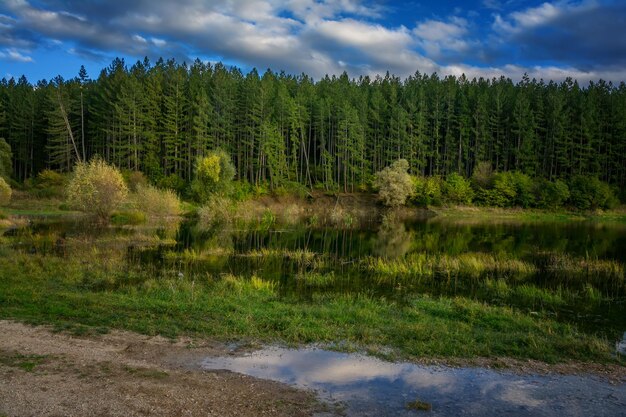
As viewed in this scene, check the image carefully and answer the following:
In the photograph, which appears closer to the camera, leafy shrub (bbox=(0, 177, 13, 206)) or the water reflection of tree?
the water reflection of tree

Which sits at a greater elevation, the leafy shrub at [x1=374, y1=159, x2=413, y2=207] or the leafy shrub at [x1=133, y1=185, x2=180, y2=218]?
the leafy shrub at [x1=374, y1=159, x2=413, y2=207]

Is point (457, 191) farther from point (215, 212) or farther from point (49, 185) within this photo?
point (49, 185)

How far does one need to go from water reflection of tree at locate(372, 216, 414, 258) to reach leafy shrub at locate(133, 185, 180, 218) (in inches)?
1008

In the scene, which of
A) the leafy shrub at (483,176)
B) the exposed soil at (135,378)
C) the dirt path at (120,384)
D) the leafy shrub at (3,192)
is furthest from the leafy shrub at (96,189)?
the leafy shrub at (483,176)

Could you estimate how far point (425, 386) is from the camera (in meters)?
12.0

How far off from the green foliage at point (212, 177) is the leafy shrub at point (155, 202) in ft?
20.0

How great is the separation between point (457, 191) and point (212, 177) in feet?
144

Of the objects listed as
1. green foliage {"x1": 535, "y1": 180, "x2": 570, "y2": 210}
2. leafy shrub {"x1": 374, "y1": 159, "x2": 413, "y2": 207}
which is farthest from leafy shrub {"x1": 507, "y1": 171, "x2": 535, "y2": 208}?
leafy shrub {"x1": 374, "y1": 159, "x2": 413, "y2": 207}

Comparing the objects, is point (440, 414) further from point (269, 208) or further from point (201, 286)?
point (269, 208)

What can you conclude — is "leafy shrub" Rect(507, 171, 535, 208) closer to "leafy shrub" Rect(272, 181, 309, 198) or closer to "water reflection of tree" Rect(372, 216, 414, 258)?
"water reflection of tree" Rect(372, 216, 414, 258)

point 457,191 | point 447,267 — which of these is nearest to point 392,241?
point 447,267

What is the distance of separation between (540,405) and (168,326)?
36.5 feet

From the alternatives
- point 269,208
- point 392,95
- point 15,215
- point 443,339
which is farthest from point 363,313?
point 392,95

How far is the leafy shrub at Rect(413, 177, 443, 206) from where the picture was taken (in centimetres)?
8544
